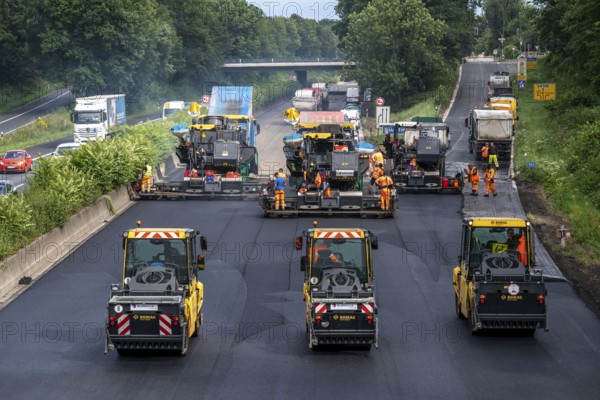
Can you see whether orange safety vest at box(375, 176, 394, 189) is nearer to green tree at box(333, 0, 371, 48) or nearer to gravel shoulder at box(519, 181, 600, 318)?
gravel shoulder at box(519, 181, 600, 318)

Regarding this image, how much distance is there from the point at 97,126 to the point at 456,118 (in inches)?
1197

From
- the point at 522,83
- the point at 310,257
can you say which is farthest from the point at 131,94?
the point at 310,257

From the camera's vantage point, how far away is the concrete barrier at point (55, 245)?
82.0ft

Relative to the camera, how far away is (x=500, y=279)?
19641mm

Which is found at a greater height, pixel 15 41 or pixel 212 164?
pixel 15 41

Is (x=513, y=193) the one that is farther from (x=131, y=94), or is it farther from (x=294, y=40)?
(x=294, y=40)

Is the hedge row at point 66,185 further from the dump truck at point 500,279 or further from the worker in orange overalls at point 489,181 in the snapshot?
the worker in orange overalls at point 489,181

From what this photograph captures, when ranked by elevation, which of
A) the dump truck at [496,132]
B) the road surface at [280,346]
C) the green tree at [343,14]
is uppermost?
the green tree at [343,14]

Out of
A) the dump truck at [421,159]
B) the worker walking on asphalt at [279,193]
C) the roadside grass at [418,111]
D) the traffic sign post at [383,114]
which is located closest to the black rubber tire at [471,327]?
the worker walking on asphalt at [279,193]

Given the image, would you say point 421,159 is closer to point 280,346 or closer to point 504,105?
point 280,346

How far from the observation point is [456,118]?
82.2m

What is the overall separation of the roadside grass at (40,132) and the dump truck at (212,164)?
2907 cm

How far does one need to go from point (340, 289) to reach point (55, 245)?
44.2 feet

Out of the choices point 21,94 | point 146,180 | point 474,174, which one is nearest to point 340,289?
point 474,174
